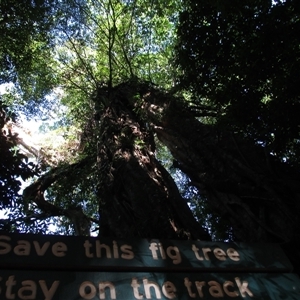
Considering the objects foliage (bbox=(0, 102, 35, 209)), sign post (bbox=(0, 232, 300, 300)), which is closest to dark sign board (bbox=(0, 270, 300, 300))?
sign post (bbox=(0, 232, 300, 300))

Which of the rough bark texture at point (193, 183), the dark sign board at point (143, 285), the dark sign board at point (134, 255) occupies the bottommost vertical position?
the dark sign board at point (143, 285)

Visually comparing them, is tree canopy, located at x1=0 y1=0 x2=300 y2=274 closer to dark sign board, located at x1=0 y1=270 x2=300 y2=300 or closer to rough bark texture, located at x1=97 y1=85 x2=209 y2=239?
rough bark texture, located at x1=97 y1=85 x2=209 y2=239

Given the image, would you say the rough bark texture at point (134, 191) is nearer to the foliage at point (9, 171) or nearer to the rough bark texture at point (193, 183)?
the rough bark texture at point (193, 183)

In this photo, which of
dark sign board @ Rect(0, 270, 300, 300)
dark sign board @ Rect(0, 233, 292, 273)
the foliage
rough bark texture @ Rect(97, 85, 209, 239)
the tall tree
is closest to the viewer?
dark sign board @ Rect(0, 270, 300, 300)

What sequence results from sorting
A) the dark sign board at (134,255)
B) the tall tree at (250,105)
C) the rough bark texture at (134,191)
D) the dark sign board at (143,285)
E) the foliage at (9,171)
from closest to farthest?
the dark sign board at (143,285) → the dark sign board at (134,255) → the tall tree at (250,105) → the rough bark texture at (134,191) → the foliage at (9,171)

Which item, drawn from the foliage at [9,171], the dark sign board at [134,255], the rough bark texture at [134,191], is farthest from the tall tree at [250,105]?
the foliage at [9,171]

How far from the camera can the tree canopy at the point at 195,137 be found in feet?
11.6

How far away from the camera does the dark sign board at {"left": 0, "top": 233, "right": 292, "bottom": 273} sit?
203 cm

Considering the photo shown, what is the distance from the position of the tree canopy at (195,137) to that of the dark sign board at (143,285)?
976 mm

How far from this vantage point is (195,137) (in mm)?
5320

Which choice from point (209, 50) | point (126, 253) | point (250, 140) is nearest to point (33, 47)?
point (209, 50)

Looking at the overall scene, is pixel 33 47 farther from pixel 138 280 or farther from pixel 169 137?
pixel 138 280

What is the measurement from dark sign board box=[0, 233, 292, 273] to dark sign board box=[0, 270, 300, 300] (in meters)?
0.04

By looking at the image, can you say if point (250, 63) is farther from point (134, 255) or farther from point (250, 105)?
point (134, 255)
